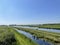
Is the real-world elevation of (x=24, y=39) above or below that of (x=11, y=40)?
below

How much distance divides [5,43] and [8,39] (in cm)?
208

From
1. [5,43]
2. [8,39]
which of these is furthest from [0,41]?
[8,39]

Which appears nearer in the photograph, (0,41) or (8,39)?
(0,41)

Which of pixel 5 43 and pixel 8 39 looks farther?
pixel 8 39

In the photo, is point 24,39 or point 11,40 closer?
point 11,40

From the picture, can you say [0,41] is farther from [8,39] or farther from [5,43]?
[8,39]

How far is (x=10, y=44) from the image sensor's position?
807 inches

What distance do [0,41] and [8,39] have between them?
2419mm

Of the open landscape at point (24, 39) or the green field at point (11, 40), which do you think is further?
the open landscape at point (24, 39)

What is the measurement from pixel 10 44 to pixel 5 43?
1.22 meters

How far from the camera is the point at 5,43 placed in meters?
19.5

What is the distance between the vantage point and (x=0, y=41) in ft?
63.4

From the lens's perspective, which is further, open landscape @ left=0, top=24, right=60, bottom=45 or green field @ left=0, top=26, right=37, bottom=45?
open landscape @ left=0, top=24, right=60, bottom=45
